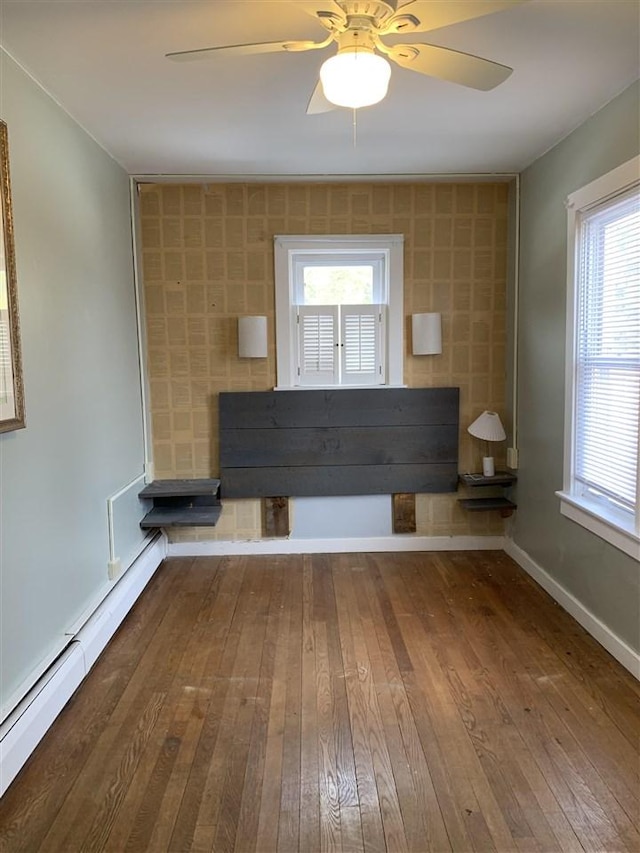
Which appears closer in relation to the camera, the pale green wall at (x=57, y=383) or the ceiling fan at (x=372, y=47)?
the ceiling fan at (x=372, y=47)

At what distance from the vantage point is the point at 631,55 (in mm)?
2086

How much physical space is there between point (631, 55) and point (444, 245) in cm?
167

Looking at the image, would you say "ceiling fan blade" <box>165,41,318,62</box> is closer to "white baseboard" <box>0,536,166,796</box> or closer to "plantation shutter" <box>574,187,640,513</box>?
"plantation shutter" <box>574,187,640,513</box>

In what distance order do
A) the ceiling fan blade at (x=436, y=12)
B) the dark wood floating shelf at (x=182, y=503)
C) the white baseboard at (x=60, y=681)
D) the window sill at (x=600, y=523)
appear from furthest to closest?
1. the dark wood floating shelf at (x=182, y=503)
2. the window sill at (x=600, y=523)
3. the white baseboard at (x=60, y=681)
4. the ceiling fan blade at (x=436, y=12)

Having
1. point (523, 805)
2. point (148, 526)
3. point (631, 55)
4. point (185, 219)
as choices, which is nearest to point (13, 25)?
point (185, 219)

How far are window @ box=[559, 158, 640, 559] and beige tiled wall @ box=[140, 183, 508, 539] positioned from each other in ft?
3.05

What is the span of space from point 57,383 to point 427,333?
229cm

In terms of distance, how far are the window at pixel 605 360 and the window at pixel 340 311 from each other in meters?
1.18

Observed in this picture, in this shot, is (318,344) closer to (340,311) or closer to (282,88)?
(340,311)

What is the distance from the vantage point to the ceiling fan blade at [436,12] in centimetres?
137

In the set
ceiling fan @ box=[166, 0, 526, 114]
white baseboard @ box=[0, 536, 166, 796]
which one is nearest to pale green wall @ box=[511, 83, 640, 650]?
ceiling fan @ box=[166, 0, 526, 114]

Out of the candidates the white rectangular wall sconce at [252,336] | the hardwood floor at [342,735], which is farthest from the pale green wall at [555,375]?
the white rectangular wall sconce at [252,336]

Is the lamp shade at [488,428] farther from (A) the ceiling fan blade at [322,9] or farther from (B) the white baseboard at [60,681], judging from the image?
(A) the ceiling fan blade at [322,9]

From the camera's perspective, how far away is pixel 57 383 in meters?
2.36
